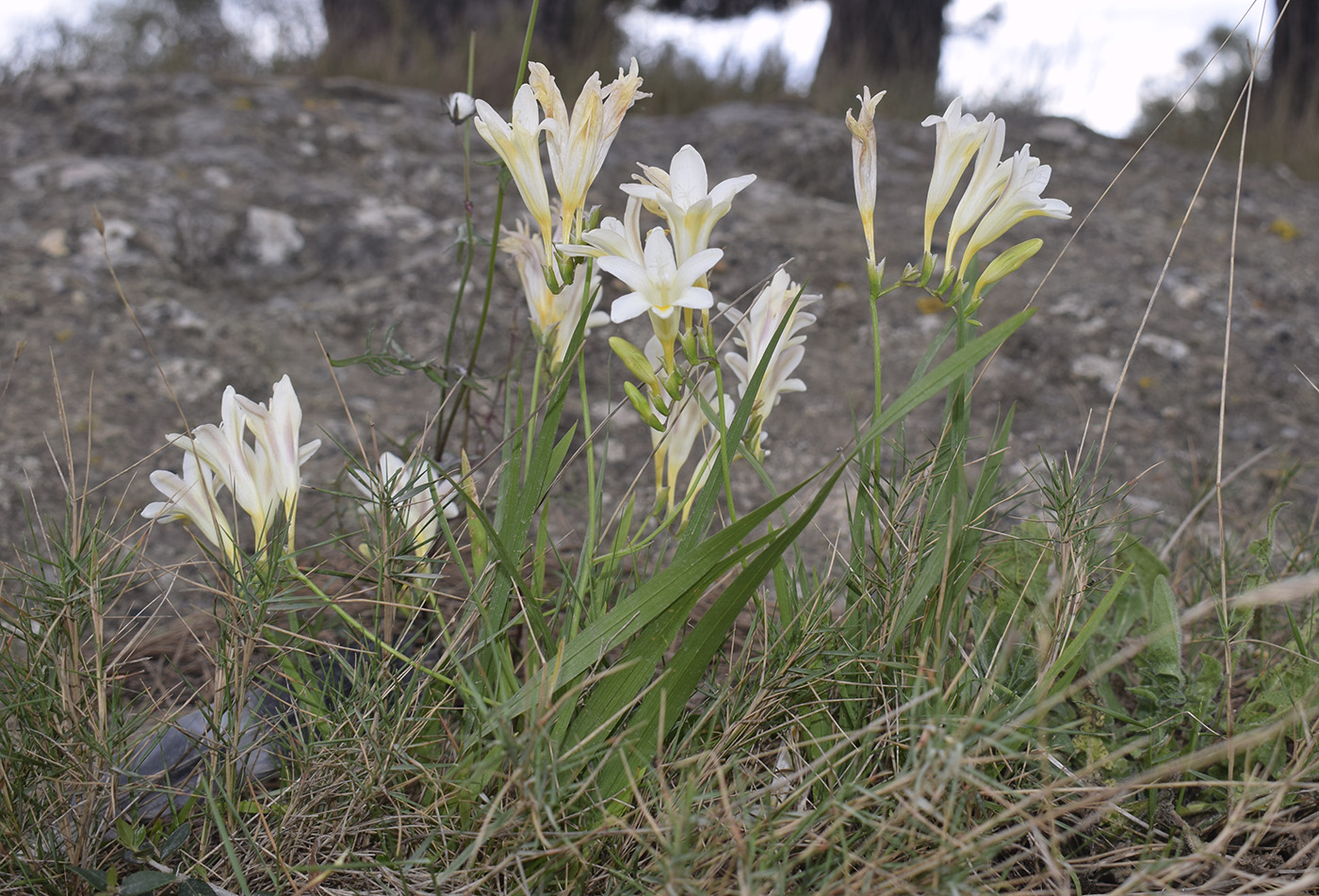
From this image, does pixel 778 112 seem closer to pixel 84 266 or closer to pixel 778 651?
pixel 84 266

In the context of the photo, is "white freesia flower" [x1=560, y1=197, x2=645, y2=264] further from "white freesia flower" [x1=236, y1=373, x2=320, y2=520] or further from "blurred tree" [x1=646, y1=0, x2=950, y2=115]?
"blurred tree" [x1=646, y1=0, x2=950, y2=115]

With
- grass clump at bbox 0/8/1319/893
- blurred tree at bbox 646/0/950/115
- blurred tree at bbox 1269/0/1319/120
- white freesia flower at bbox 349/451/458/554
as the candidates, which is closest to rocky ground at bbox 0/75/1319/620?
white freesia flower at bbox 349/451/458/554

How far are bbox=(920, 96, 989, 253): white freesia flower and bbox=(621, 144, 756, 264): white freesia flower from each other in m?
0.26

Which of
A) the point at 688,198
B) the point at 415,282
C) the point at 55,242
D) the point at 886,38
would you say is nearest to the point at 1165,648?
the point at 688,198

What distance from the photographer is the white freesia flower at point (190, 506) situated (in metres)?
1.09

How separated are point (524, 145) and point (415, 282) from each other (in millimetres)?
1833

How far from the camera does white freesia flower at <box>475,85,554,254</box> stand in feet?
3.40

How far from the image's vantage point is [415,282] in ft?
9.08

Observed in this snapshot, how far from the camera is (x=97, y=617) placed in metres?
1.02

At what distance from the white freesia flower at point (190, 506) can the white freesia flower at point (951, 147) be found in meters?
0.98

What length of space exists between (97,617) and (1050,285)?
9.63 ft

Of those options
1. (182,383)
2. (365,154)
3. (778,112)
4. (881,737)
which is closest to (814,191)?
(778,112)

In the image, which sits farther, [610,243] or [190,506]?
[190,506]

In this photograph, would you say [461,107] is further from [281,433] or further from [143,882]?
[143,882]
